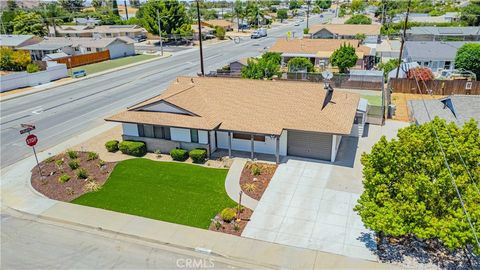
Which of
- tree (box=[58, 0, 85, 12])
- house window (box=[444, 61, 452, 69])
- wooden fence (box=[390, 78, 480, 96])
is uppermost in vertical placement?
tree (box=[58, 0, 85, 12])

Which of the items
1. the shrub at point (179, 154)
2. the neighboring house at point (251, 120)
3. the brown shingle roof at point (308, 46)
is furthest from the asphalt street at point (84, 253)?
the brown shingle roof at point (308, 46)

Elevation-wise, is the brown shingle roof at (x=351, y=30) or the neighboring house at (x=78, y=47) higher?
the brown shingle roof at (x=351, y=30)

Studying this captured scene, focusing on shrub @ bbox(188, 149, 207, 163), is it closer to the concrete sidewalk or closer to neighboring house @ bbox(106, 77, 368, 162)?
neighboring house @ bbox(106, 77, 368, 162)

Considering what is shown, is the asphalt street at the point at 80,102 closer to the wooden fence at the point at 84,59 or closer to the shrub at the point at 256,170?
the wooden fence at the point at 84,59

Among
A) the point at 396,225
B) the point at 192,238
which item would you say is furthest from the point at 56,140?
the point at 396,225

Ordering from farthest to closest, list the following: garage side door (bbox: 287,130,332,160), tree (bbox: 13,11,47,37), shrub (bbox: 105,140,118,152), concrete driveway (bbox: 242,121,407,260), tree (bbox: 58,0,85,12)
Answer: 1. tree (bbox: 58,0,85,12)
2. tree (bbox: 13,11,47,37)
3. shrub (bbox: 105,140,118,152)
4. garage side door (bbox: 287,130,332,160)
5. concrete driveway (bbox: 242,121,407,260)

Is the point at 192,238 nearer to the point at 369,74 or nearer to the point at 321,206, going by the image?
the point at 321,206

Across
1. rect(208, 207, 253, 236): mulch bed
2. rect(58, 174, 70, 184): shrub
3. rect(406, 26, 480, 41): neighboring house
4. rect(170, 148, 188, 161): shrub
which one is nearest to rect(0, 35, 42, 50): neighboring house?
rect(58, 174, 70, 184): shrub

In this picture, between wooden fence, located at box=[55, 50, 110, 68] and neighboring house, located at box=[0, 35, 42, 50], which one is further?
neighboring house, located at box=[0, 35, 42, 50]
